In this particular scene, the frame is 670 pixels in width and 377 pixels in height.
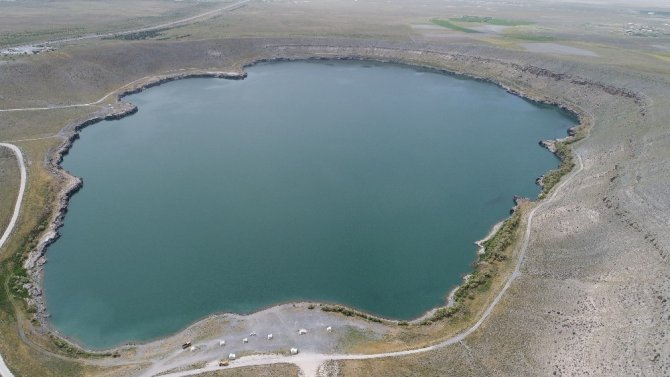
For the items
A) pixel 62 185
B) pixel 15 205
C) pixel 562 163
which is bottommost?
pixel 562 163

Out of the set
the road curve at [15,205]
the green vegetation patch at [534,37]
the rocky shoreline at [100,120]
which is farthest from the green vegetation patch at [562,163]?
the green vegetation patch at [534,37]

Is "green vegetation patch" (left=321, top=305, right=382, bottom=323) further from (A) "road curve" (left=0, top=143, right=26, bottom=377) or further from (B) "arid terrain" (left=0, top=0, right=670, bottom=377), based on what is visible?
(A) "road curve" (left=0, top=143, right=26, bottom=377)

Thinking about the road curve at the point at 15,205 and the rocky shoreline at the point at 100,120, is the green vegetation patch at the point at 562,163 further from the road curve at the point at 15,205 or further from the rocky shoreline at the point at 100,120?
the road curve at the point at 15,205

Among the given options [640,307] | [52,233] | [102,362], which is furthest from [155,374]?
[640,307]

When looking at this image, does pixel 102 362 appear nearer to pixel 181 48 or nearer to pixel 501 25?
pixel 181 48

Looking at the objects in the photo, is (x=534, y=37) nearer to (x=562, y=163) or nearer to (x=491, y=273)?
(x=562, y=163)

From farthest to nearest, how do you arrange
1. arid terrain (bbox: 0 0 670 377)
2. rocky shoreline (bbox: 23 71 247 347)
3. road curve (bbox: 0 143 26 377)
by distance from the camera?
rocky shoreline (bbox: 23 71 247 347), arid terrain (bbox: 0 0 670 377), road curve (bbox: 0 143 26 377)

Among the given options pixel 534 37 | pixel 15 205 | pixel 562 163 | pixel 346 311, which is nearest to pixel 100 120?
pixel 15 205

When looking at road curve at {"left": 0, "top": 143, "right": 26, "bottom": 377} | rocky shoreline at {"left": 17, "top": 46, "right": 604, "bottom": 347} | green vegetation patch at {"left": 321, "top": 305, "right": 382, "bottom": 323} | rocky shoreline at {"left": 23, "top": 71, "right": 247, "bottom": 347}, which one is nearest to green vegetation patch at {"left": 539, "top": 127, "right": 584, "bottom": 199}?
rocky shoreline at {"left": 17, "top": 46, "right": 604, "bottom": 347}
